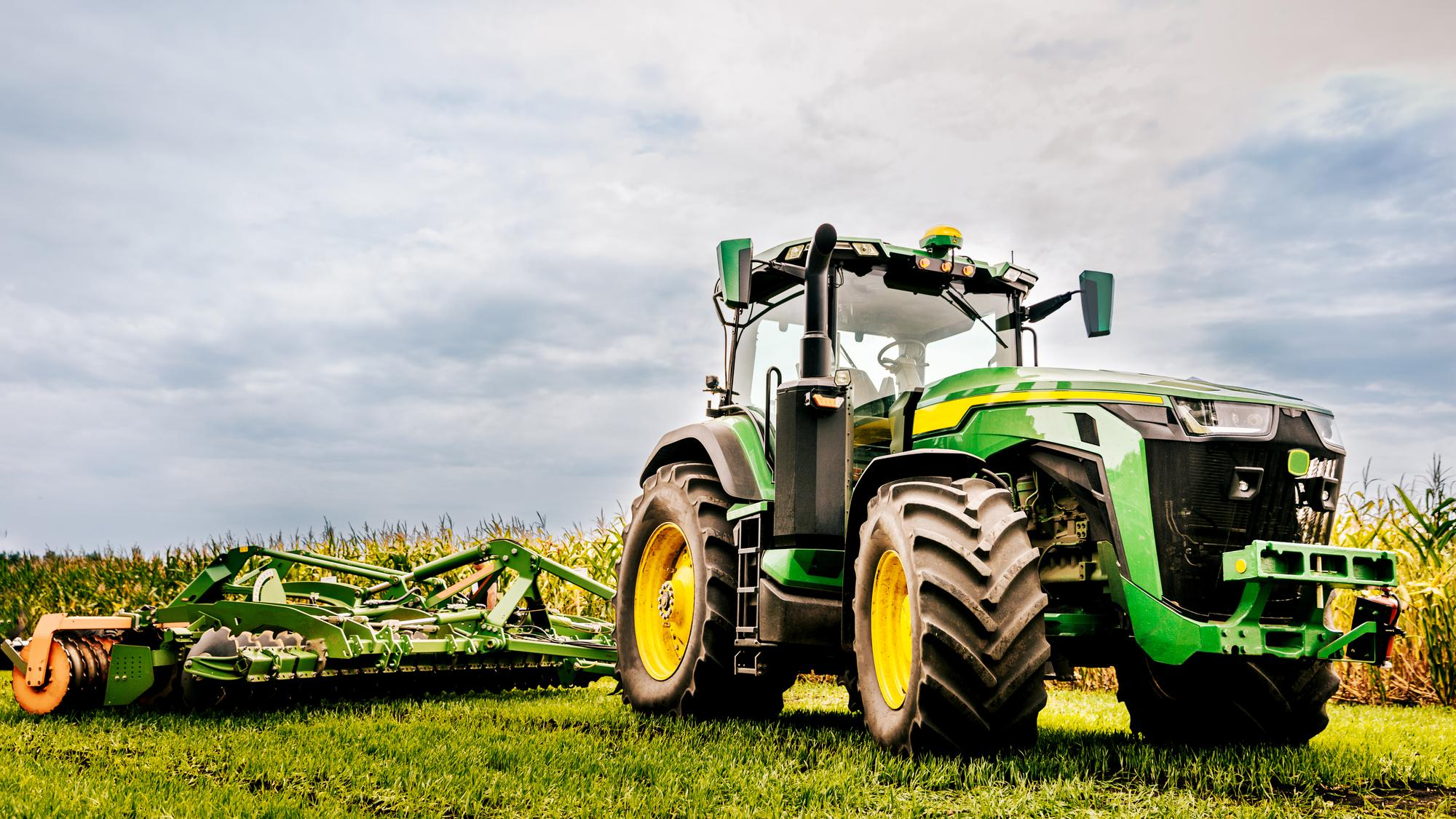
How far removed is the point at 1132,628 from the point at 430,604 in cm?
570

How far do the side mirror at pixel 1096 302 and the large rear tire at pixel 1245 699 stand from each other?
2.24 metres

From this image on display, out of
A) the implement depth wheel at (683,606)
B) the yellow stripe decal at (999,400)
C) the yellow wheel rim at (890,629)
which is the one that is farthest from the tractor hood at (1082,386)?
the implement depth wheel at (683,606)

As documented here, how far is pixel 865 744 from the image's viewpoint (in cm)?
570

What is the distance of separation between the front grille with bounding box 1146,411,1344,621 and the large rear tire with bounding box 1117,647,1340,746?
0.58 metres

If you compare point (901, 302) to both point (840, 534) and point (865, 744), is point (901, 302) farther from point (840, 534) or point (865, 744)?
point (865, 744)

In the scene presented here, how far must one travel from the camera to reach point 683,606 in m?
7.28

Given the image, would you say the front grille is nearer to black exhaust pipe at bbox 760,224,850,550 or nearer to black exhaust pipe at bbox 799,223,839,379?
black exhaust pipe at bbox 760,224,850,550

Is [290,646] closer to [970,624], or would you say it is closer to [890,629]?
[890,629]

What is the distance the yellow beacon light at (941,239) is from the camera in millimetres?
7047

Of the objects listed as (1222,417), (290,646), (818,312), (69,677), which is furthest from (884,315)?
(69,677)

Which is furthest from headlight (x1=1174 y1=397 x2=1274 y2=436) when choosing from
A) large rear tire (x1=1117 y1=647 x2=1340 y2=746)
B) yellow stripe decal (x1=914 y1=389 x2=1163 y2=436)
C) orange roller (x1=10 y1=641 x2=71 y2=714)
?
orange roller (x1=10 y1=641 x2=71 y2=714)

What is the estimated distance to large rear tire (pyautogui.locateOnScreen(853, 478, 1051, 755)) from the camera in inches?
187

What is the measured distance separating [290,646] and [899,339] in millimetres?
4103

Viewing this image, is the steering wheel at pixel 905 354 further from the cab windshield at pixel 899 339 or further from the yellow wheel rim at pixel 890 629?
the yellow wheel rim at pixel 890 629
